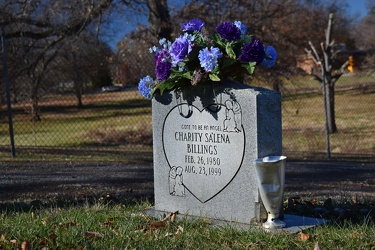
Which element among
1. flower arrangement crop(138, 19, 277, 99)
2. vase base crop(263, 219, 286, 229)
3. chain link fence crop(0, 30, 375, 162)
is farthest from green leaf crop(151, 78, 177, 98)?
chain link fence crop(0, 30, 375, 162)

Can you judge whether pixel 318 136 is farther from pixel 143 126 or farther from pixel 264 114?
pixel 264 114

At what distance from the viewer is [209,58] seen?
5.15 metres

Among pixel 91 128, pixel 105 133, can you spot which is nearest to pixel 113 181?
pixel 105 133

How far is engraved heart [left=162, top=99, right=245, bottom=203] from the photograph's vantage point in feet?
16.9

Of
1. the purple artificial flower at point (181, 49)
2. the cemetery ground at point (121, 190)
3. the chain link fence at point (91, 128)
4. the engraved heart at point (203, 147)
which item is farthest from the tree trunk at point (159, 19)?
the purple artificial flower at point (181, 49)

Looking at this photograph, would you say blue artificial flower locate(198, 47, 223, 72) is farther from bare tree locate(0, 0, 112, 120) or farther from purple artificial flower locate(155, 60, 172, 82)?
bare tree locate(0, 0, 112, 120)

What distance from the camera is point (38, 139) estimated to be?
632 inches

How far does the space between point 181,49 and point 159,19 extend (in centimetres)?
888

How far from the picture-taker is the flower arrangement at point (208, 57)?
522 cm

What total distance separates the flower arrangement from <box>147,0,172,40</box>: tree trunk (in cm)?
836

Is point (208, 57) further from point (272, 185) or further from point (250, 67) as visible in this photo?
point (272, 185)

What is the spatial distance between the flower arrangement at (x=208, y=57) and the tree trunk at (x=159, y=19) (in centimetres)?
836

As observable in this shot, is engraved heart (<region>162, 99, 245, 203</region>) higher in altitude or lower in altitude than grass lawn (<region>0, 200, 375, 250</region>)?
higher

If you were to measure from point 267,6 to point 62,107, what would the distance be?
223 inches
